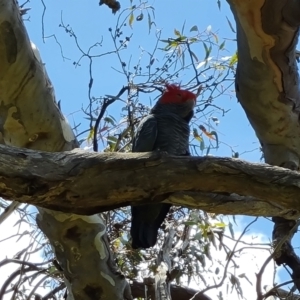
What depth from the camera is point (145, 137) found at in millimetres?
2254

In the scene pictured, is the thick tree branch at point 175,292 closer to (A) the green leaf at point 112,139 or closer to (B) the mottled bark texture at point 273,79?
(B) the mottled bark texture at point 273,79

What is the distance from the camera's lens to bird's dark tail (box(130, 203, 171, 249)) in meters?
2.02

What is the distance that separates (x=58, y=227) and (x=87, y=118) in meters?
0.86

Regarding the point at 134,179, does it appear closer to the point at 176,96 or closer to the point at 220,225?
the point at 220,225

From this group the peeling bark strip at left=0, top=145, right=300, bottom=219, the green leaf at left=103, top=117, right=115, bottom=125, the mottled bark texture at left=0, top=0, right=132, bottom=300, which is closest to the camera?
the peeling bark strip at left=0, top=145, right=300, bottom=219

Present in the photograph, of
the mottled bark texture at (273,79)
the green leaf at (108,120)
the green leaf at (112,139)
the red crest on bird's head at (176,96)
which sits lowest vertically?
the mottled bark texture at (273,79)

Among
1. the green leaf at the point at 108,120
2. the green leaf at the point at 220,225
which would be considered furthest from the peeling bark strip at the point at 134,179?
the green leaf at the point at 108,120

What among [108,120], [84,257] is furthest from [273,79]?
[108,120]

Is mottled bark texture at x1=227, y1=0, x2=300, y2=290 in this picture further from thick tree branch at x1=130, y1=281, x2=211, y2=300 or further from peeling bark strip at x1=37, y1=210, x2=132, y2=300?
peeling bark strip at x1=37, y1=210, x2=132, y2=300

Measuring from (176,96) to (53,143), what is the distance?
0.99 metres

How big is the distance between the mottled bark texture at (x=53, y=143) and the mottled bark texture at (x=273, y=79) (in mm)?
567

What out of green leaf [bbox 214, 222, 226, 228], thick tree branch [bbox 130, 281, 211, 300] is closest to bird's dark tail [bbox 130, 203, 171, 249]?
thick tree branch [bbox 130, 281, 211, 300]

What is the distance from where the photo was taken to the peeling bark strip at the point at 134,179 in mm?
1116

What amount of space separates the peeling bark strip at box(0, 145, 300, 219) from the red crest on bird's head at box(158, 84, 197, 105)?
1.38 metres
